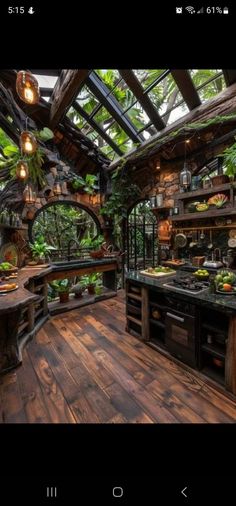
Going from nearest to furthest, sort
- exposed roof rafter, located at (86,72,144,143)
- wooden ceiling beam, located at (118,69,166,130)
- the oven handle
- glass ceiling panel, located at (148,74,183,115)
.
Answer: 1. the oven handle
2. wooden ceiling beam, located at (118,69,166,130)
3. glass ceiling panel, located at (148,74,183,115)
4. exposed roof rafter, located at (86,72,144,143)

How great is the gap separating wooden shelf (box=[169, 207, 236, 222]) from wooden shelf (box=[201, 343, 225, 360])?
1.57 meters

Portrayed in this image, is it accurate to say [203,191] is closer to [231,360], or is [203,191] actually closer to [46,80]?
[231,360]

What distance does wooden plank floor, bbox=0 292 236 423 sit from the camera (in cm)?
146

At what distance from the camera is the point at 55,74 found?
9.68 feet

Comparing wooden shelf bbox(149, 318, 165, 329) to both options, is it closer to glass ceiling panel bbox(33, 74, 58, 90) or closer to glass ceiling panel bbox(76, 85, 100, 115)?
glass ceiling panel bbox(76, 85, 100, 115)

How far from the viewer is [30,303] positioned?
1.77 meters

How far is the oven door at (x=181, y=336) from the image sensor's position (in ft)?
6.00

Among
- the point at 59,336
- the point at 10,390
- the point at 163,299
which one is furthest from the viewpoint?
the point at 59,336

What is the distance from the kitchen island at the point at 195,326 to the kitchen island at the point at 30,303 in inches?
50.5

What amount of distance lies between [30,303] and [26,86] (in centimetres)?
192

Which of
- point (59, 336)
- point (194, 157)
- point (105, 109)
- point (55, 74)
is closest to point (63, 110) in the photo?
point (55, 74)
